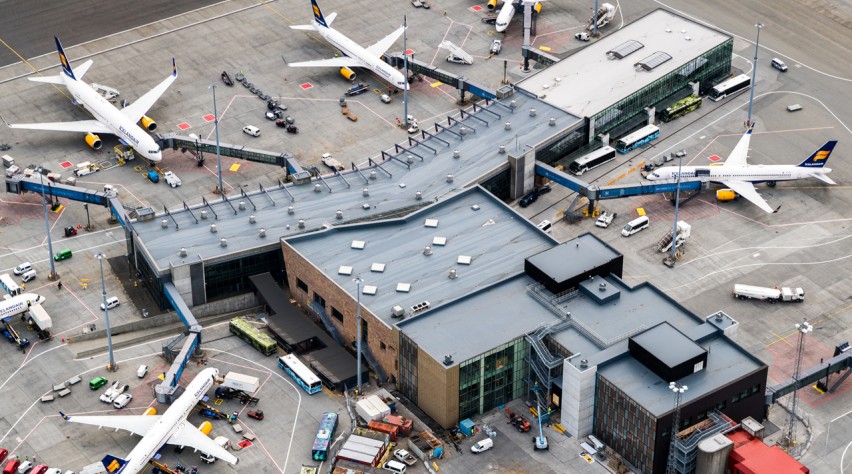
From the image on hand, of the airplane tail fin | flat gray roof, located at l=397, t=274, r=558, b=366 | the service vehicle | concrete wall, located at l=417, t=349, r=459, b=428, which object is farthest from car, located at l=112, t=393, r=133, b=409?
the service vehicle

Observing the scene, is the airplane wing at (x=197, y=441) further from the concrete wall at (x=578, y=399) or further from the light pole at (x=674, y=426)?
the light pole at (x=674, y=426)

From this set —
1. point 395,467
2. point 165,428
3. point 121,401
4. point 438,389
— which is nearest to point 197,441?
point 165,428

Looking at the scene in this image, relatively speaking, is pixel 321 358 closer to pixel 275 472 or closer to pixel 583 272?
pixel 275 472

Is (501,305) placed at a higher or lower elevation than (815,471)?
higher

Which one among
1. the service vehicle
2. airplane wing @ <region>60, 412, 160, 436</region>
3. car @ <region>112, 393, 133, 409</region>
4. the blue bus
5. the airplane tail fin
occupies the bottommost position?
the service vehicle

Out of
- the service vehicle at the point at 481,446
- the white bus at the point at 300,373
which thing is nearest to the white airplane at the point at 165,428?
the white bus at the point at 300,373

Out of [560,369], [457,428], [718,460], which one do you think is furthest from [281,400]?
[718,460]

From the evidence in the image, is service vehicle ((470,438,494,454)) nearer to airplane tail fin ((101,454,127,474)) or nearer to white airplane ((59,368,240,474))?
white airplane ((59,368,240,474))
